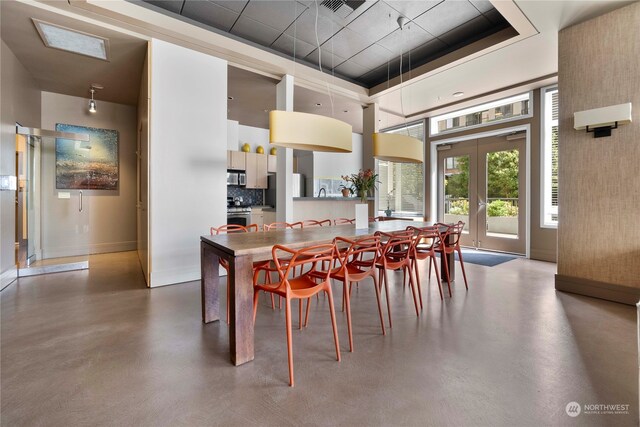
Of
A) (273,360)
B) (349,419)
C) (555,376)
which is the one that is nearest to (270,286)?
(273,360)

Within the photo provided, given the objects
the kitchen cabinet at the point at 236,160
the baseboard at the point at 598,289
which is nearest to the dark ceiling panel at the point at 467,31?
the baseboard at the point at 598,289

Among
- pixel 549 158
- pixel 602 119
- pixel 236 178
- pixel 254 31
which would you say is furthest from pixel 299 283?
pixel 549 158

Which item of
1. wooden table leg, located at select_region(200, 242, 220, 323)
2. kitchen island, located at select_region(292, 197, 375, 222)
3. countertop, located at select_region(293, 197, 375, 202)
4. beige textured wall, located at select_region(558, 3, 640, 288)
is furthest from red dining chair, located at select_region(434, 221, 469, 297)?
wooden table leg, located at select_region(200, 242, 220, 323)

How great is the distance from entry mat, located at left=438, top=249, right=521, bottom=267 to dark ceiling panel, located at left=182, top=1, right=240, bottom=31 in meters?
5.34

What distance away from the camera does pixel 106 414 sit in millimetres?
1483

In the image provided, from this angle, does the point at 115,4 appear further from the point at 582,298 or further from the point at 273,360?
the point at 582,298

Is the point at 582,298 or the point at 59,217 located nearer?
the point at 582,298

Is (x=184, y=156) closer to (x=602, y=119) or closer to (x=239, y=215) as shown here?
(x=239, y=215)

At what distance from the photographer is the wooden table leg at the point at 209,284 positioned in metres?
2.56

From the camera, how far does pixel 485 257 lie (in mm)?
5590

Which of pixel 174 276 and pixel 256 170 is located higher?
pixel 256 170

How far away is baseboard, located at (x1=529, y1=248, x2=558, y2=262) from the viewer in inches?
205

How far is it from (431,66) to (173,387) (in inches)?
208

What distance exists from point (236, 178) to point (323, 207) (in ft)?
7.50
